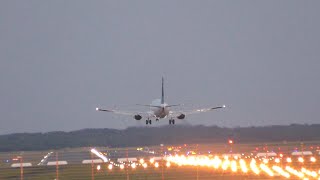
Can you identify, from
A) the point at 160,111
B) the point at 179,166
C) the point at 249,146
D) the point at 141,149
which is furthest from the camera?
the point at 141,149

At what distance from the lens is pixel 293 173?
8531 centimetres

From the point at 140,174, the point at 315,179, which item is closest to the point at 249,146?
the point at 140,174

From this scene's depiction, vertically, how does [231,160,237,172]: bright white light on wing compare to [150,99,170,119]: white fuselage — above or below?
below

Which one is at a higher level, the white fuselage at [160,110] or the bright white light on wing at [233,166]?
the white fuselage at [160,110]

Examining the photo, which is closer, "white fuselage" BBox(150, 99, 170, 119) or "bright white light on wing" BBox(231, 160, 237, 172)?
"bright white light on wing" BBox(231, 160, 237, 172)

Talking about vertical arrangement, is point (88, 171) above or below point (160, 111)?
below

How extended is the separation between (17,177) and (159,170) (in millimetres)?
19670

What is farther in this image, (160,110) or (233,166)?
(160,110)

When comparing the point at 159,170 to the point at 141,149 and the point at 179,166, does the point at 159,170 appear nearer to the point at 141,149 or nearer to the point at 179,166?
the point at 179,166

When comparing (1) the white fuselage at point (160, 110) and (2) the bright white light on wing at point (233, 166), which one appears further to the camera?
(1) the white fuselage at point (160, 110)

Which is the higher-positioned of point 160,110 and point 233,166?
point 160,110

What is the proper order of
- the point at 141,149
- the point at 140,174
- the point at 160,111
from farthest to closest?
1. the point at 141,149
2. the point at 160,111
3. the point at 140,174

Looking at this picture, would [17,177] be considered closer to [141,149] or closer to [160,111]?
[160,111]

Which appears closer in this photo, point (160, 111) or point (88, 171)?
point (88, 171)
